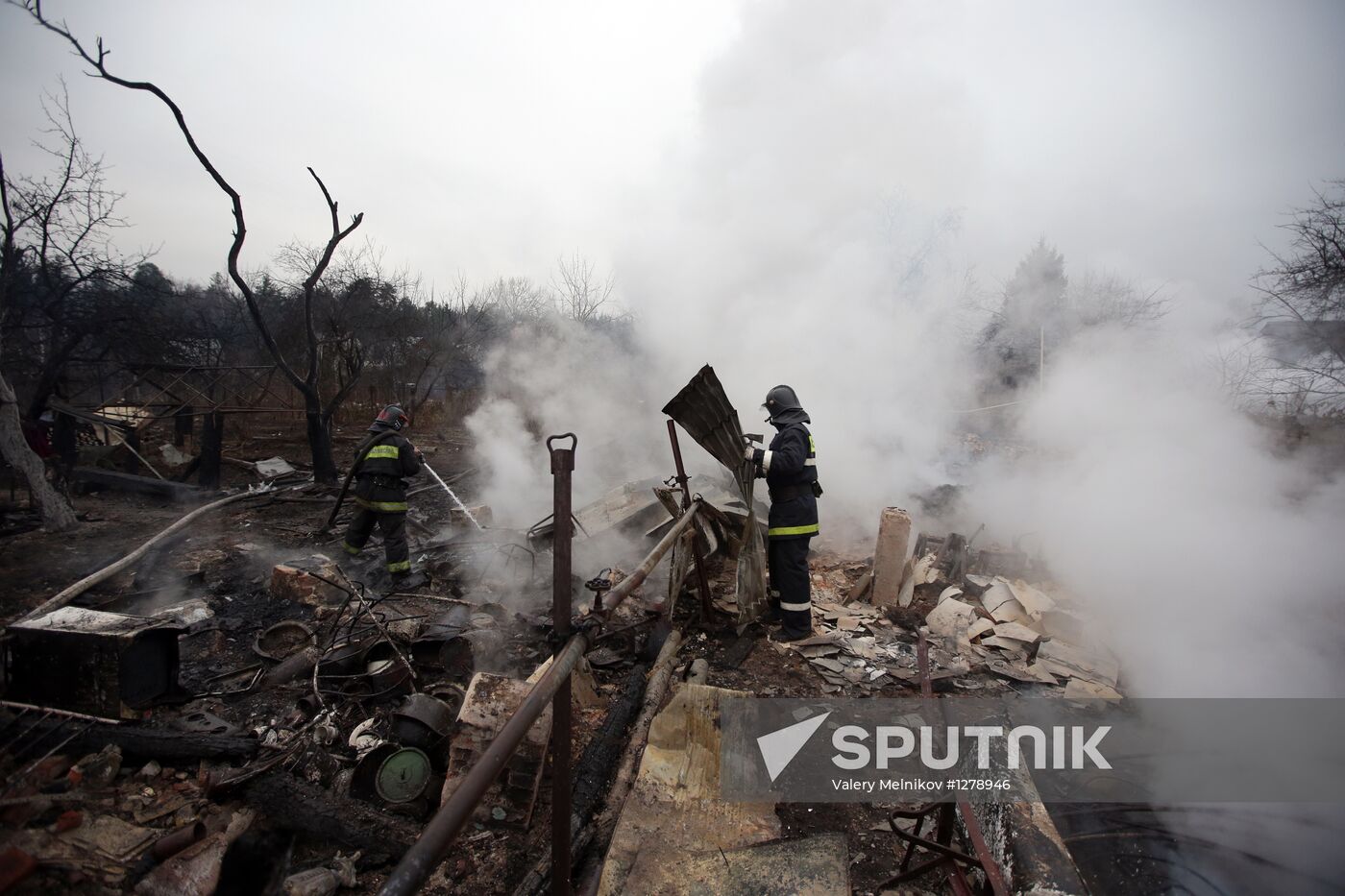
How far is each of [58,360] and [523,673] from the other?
34.1 feet

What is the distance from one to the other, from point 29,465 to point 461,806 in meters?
8.96

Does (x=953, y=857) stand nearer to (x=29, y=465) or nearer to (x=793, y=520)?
(x=793, y=520)

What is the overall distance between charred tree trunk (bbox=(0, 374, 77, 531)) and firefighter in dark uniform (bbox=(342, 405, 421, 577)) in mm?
4494

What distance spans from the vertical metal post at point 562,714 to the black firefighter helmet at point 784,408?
2.89m

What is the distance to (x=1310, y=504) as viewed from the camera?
5.22m

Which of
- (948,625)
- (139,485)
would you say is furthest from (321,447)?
(948,625)

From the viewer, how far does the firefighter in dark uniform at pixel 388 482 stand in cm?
536

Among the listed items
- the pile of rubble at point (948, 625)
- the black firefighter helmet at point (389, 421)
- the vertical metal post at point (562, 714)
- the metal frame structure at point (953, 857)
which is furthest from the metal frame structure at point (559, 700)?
the black firefighter helmet at point (389, 421)

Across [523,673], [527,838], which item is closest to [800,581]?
[523,673]

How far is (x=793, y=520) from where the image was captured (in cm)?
450

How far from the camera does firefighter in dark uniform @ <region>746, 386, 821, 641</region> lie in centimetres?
446

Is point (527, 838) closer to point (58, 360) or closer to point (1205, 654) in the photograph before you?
point (1205, 654)

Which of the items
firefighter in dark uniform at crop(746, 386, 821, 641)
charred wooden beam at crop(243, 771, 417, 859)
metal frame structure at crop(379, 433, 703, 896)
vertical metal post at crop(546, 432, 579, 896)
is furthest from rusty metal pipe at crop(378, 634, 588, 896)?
firefighter in dark uniform at crop(746, 386, 821, 641)

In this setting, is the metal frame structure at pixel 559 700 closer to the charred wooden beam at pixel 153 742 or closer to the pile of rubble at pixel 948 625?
the charred wooden beam at pixel 153 742
